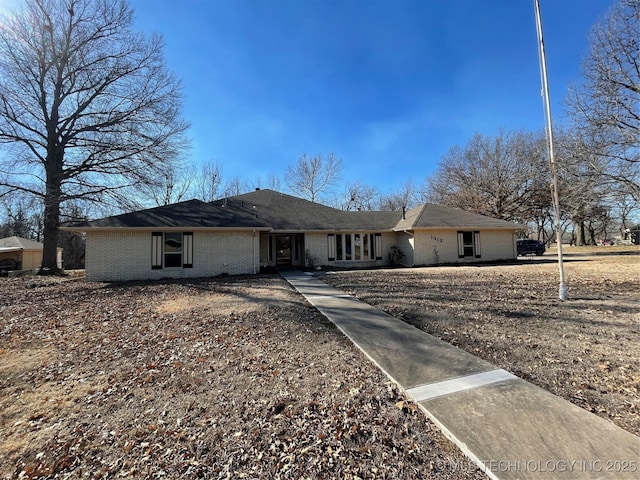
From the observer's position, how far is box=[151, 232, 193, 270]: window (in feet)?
45.0

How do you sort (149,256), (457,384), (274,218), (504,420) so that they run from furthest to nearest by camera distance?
1. (274,218)
2. (149,256)
3. (457,384)
4. (504,420)

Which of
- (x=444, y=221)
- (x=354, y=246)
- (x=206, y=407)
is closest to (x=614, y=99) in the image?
(x=444, y=221)

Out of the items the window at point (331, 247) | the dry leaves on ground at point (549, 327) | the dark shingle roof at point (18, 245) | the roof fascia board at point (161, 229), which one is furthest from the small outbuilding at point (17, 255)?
the dry leaves on ground at point (549, 327)

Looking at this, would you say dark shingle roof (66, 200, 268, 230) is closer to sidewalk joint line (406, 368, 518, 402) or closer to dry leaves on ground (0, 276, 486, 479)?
dry leaves on ground (0, 276, 486, 479)

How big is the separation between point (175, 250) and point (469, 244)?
16853 millimetres

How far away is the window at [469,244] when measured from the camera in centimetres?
1856

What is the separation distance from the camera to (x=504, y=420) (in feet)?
8.66

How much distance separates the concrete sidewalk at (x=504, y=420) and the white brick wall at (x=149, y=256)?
11.0 meters

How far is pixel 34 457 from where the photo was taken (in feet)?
8.01

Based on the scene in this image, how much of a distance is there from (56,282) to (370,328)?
14.3 metres

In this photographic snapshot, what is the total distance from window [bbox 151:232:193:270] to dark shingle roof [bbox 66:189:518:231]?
0.65 m

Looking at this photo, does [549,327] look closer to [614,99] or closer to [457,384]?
[457,384]

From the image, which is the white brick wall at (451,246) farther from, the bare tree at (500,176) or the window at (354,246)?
the bare tree at (500,176)

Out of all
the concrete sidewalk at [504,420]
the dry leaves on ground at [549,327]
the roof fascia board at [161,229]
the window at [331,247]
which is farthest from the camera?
the window at [331,247]
